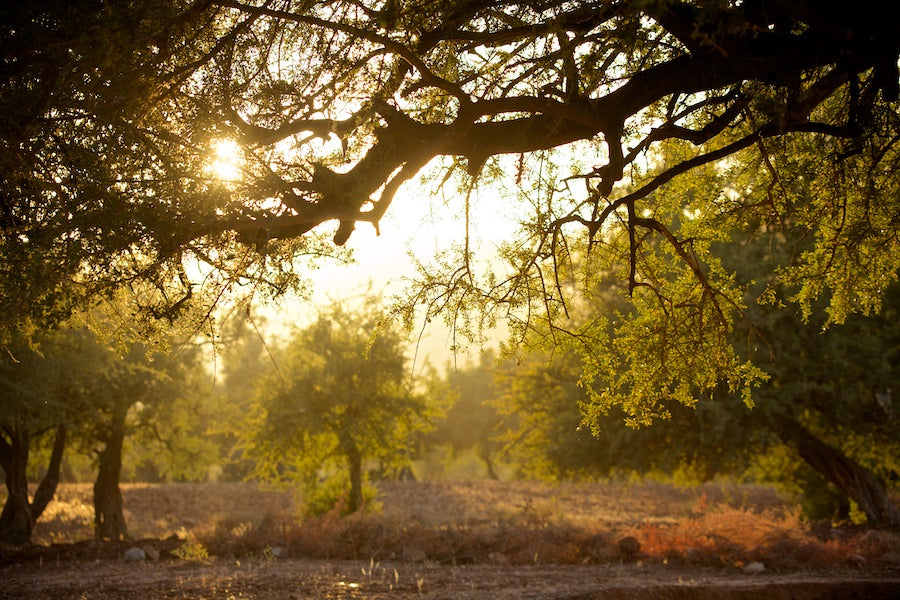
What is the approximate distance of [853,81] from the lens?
6.25 metres

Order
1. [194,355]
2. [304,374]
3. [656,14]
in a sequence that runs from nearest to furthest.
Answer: [656,14]
[304,374]
[194,355]

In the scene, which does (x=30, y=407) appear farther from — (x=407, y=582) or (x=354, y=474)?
(x=407, y=582)

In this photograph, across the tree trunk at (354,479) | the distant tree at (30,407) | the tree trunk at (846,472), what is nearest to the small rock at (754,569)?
the tree trunk at (846,472)

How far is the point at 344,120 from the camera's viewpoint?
19.9 ft

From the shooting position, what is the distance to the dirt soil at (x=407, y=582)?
8562 mm

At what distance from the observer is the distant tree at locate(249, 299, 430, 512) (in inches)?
780

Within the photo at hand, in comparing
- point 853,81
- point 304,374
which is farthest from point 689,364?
point 304,374

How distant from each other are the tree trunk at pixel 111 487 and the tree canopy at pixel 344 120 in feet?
49.1

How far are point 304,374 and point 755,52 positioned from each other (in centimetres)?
1649

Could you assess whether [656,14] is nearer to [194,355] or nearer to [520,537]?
[520,537]

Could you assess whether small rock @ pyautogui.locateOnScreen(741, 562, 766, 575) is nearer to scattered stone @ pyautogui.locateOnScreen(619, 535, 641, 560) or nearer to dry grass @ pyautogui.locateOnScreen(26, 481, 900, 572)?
dry grass @ pyautogui.locateOnScreen(26, 481, 900, 572)

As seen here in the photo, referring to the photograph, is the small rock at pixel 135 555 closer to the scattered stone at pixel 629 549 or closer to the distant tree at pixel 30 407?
the distant tree at pixel 30 407

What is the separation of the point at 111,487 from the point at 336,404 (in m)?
6.68

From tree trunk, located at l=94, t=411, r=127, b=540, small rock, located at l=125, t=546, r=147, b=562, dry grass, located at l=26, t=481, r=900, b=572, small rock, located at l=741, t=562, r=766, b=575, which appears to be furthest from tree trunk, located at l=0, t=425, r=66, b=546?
small rock, located at l=741, t=562, r=766, b=575
